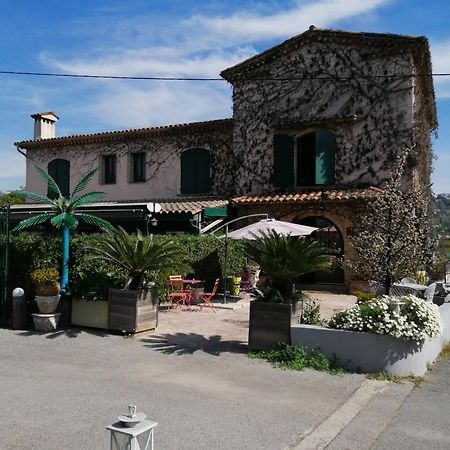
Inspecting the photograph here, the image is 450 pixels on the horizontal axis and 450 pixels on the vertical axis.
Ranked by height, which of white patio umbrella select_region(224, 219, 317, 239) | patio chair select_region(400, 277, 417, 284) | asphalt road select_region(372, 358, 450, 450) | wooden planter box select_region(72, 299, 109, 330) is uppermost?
white patio umbrella select_region(224, 219, 317, 239)

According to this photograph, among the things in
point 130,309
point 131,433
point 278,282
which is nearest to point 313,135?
point 278,282

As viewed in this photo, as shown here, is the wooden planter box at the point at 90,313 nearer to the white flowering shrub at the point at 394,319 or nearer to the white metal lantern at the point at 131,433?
the white flowering shrub at the point at 394,319

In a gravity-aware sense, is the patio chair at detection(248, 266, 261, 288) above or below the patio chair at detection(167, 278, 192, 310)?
above

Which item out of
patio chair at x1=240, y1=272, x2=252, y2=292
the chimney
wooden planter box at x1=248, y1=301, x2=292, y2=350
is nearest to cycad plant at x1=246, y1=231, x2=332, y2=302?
wooden planter box at x1=248, y1=301, x2=292, y2=350

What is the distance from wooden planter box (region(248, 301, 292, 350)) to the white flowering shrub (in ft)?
2.24

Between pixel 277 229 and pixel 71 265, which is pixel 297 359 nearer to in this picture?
pixel 277 229

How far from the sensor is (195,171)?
20.1 metres

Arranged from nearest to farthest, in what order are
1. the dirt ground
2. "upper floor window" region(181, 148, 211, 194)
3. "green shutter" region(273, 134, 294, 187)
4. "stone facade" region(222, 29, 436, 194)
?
the dirt ground, "stone facade" region(222, 29, 436, 194), "green shutter" region(273, 134, 294, 187), "upper floor window" region(181, 148, 211, 194)

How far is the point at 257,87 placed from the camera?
18.4 m

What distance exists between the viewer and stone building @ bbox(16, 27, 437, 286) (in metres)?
16.0

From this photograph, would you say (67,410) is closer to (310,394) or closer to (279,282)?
(310,394)

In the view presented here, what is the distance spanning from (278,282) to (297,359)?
1411 millimetres

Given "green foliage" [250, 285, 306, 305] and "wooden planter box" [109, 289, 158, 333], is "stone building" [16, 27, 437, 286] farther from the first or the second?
"wooden planter box" [109, 289, 158, 333]

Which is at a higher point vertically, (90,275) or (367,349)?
(90,275)
